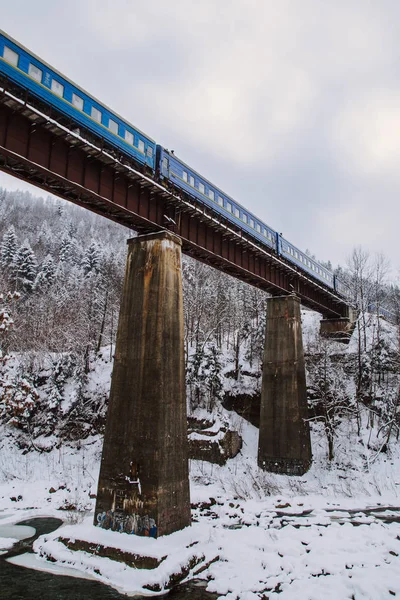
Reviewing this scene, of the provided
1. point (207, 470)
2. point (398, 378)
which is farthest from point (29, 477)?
point (398, 378)

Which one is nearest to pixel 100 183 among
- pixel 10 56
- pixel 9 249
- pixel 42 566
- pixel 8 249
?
pixel 10 56

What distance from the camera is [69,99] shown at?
48.1ft

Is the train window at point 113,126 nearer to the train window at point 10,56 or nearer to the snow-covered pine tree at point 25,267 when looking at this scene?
the train window at point 10,56

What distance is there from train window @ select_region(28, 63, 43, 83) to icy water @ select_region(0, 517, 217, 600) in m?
14.9

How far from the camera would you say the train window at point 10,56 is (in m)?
12.8

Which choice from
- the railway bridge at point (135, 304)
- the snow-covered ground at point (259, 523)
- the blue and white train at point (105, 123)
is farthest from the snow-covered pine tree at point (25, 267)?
the railway bridge at point (135, 304)

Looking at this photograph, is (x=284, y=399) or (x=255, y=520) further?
(x=284, y=399)

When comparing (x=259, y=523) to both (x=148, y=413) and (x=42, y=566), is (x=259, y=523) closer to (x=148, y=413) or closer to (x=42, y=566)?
(x=148, y=413)

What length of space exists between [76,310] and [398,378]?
Answer: 105 ft

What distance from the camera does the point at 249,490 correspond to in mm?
21234

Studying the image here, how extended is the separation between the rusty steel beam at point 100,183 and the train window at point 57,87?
32.4 inches

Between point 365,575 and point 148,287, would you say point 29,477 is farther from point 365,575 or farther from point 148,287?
point 365,575

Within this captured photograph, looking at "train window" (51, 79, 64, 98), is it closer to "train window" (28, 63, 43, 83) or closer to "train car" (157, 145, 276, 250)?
"train window" (28, 63, 43, 83)

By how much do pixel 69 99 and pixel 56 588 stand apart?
15.0m
